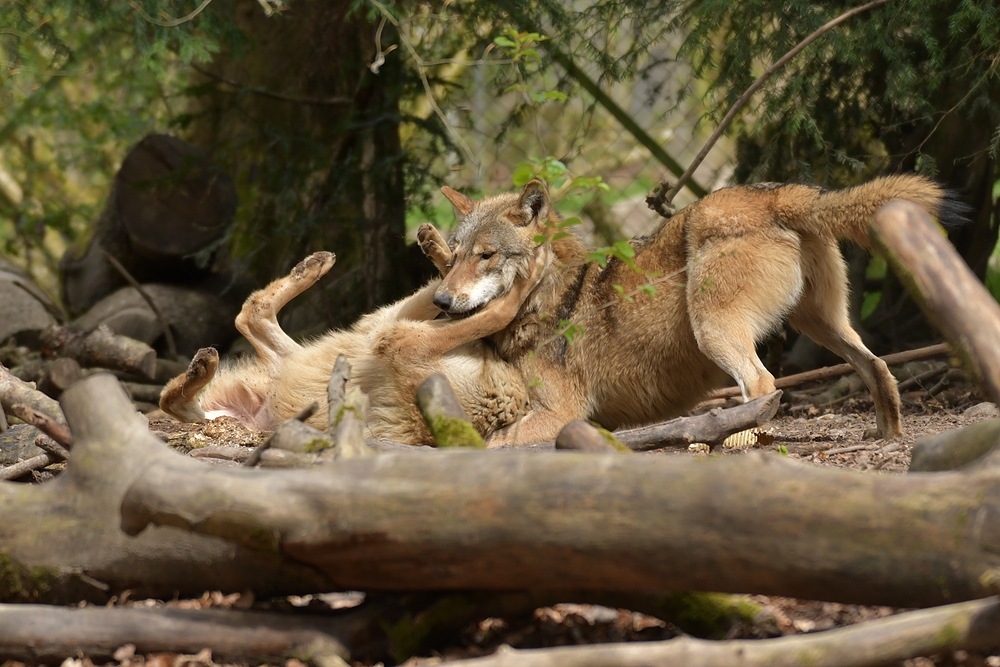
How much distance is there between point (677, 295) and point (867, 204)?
967 millimetres

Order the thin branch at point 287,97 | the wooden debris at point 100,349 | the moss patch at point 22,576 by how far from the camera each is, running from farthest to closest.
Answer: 1. the thin branch at point 287,97
2. the wooden debris at point 100,349
3. the moss patch at point 22,576

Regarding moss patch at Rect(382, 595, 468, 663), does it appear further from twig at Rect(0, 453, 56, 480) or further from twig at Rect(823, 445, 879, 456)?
twig at Rect(823, 445, 879, 456)

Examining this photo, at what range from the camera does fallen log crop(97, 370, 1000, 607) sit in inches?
76.4

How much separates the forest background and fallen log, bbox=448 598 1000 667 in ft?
6.56

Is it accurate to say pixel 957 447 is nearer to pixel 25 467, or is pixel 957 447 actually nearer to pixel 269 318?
pixel 25 467

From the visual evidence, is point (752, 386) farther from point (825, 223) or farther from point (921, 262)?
point (921, 262)

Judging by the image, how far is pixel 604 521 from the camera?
78.8 inches

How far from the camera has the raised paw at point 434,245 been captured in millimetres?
5023

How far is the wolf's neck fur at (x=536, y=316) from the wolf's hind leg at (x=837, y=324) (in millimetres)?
1183

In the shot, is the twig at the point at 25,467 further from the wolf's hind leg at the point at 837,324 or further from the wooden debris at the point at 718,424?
the wolf's hind leg at the point at 837,324

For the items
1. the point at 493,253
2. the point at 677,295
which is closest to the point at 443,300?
the point at 493,253

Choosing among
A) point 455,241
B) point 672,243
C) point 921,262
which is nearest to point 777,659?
point 921,262

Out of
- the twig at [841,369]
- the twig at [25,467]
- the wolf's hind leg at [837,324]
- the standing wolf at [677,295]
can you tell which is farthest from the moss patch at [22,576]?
the twig at [841,369]

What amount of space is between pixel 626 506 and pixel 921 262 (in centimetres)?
113
